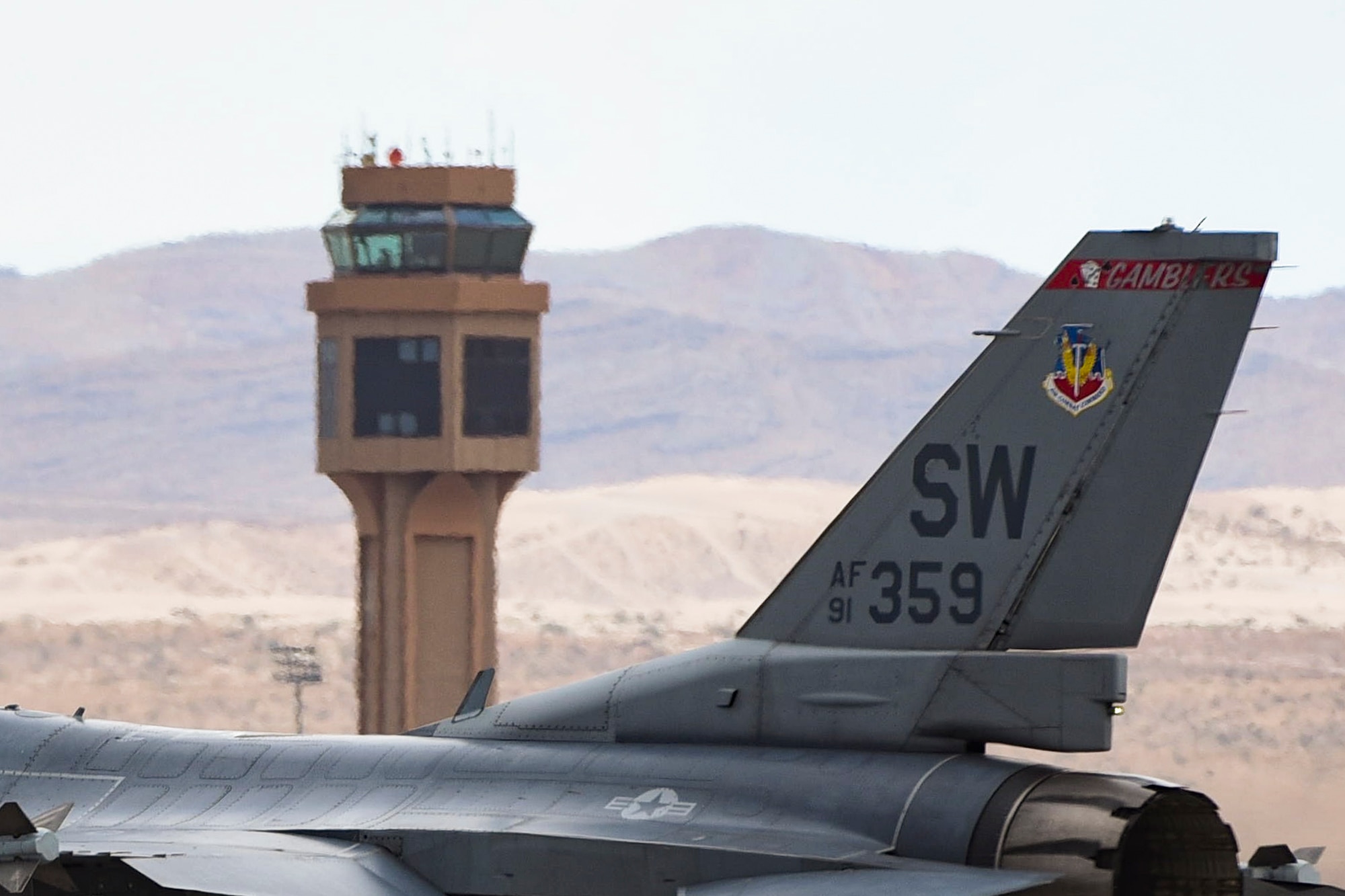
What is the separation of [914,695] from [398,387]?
1372 inches

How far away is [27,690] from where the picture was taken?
63281 millimetres

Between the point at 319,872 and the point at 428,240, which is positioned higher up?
the point at 428,240

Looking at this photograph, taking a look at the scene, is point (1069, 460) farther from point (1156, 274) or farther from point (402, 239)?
point (402, 239)

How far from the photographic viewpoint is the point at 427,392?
55.1 metres

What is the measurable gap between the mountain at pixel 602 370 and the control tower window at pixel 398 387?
222ft

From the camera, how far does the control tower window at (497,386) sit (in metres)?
55.2

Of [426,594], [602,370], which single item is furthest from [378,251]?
[602,370]

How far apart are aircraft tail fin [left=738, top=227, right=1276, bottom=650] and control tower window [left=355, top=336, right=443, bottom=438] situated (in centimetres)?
3359

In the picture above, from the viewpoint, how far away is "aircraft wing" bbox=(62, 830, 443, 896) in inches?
845

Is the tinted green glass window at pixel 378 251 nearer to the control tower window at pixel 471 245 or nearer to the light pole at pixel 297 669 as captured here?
the control tower window at pixel 471 245

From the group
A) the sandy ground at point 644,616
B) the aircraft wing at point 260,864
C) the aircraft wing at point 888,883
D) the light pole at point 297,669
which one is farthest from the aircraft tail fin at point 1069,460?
the light pole at point 297,669

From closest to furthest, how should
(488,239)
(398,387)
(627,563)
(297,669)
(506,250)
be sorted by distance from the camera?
(398,387), (488,239), (506,250), (297,669), (627,563)

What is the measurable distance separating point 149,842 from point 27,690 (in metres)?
41.9

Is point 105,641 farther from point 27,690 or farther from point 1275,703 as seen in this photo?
point 1275,703
